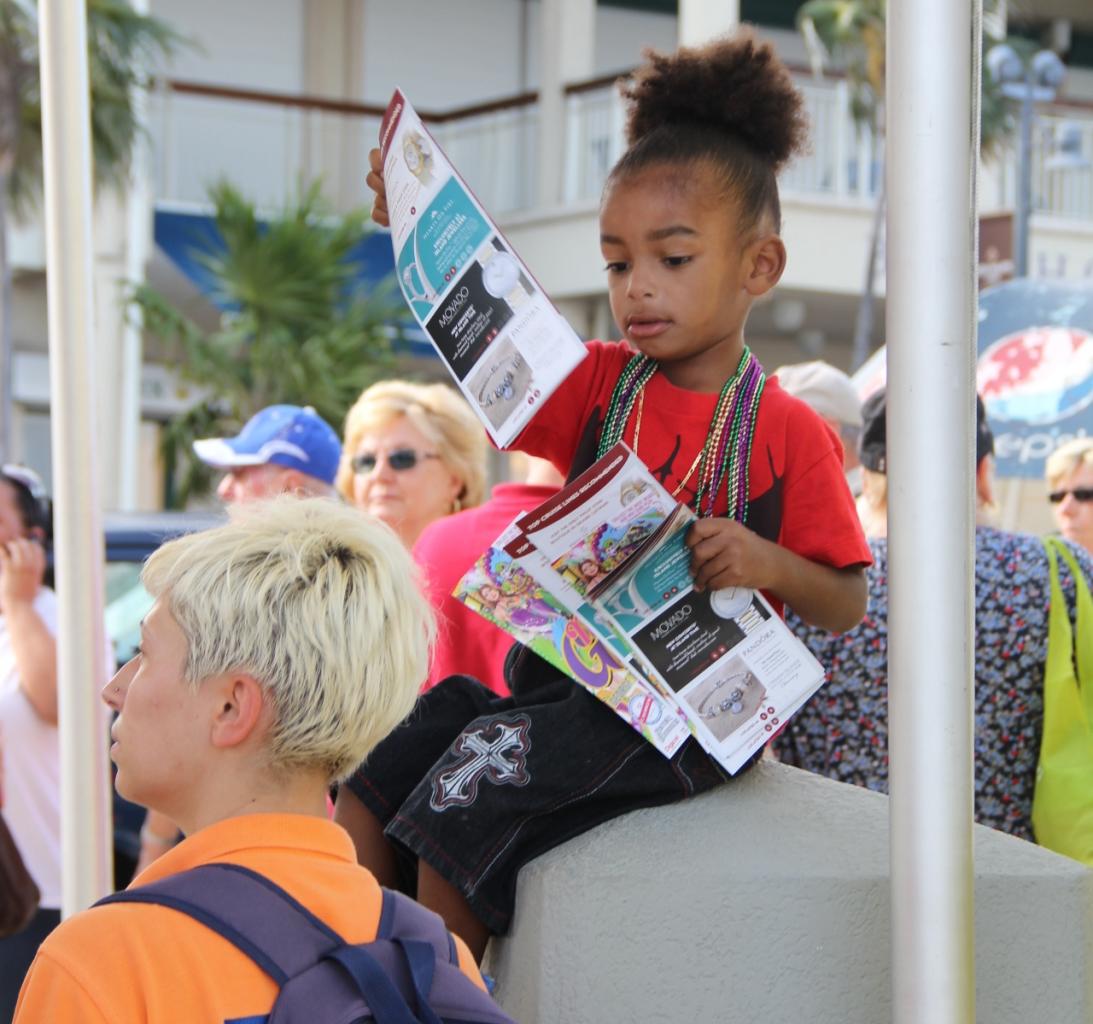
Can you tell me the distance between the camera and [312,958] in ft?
5.33

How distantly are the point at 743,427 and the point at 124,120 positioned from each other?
1430 cm

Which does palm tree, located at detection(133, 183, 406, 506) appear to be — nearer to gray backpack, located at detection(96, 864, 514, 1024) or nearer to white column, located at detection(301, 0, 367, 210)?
white column, located at detection(301, 0, 367, 210)

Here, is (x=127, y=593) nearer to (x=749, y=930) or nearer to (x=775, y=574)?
(x=775, y=574)

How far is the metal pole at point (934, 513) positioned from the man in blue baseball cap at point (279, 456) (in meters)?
3.09

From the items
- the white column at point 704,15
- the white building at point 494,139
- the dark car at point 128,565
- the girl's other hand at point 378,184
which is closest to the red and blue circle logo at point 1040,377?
the dark car at point 128,565

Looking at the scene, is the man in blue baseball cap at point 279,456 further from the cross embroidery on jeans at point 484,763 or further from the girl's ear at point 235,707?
the girl's ear at point 235,707

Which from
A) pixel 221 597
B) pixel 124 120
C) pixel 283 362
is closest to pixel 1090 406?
pixel 221 597

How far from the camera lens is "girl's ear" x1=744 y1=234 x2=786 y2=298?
7.82 ft

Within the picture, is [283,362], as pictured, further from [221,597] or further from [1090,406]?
[221,597]

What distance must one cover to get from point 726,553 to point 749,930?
1.51 feet

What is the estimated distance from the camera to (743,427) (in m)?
2.28

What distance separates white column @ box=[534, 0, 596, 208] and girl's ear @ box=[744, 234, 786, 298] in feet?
47.6

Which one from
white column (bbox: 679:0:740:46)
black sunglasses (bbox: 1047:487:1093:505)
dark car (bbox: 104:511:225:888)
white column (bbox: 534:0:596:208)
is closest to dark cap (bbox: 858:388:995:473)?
black sunglasses (bbox: 1047:487:1093:505)

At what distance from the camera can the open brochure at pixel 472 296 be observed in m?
1.95
